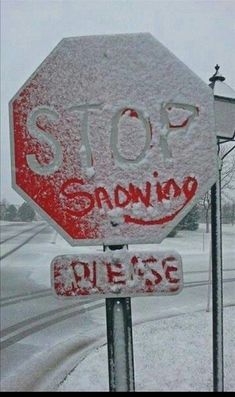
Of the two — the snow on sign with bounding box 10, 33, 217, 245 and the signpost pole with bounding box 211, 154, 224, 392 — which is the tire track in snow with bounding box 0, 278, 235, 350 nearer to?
the signpost pole with bounding box 211, 154, 224, 392

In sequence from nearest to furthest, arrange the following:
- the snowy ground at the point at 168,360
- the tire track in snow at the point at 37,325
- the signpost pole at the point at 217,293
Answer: the signpost pole at the point at 217,293 → the snowy ground at the point at 168,360 → the tire track in snow at the point at 37,325

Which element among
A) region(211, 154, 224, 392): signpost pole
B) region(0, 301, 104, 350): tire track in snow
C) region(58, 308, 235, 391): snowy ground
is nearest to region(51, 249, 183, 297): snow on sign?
region(211, 154, 224, 392): signpost pole

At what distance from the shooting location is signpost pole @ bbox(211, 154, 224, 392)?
7.09ft

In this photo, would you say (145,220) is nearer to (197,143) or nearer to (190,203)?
(190,203)

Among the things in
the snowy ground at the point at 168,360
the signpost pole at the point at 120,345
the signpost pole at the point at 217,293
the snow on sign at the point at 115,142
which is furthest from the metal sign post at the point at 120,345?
the snowy ground at the point at 168,360

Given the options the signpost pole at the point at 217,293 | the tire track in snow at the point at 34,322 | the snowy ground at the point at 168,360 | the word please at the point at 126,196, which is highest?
the word please at the point at 126,196

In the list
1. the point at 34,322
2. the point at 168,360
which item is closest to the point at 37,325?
the point at 34,322

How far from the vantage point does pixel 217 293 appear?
2.29 metres

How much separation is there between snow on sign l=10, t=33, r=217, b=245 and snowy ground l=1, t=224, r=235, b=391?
539mm

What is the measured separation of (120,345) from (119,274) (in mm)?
281

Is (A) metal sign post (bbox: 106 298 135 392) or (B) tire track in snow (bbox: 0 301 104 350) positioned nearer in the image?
(A) metal sign post (bbox: 106 298 135 392)

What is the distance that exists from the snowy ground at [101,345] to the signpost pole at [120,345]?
47cm

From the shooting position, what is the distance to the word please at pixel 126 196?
4.40ft

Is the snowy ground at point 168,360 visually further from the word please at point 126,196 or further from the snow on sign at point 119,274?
the word please at point 126,196
